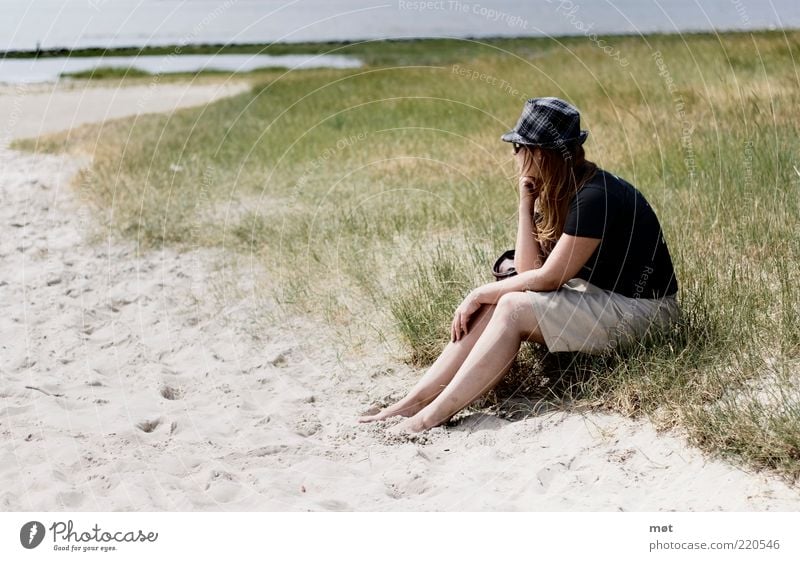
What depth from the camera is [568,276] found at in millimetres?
4320

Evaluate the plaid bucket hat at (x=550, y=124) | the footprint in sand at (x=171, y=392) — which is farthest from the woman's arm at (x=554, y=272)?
the footprint in sand at (x=171, y=392)

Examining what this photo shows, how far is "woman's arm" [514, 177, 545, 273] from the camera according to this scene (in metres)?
4.63

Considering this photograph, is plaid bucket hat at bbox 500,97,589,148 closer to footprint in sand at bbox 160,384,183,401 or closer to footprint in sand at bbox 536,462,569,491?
footprint in sand at bbox 536,462,569,491

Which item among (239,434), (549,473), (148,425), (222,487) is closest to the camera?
(549,473)

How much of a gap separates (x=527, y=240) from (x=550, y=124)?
1.98 feet

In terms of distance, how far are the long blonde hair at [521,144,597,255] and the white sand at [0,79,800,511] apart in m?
0.96

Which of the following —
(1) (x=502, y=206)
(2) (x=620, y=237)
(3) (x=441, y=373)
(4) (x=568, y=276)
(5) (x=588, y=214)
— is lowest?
(3) (x=441, y=373)

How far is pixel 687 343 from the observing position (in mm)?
4430

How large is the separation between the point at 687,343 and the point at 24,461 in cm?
317

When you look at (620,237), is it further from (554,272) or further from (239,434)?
(239,434)

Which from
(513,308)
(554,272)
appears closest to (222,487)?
(513,308)

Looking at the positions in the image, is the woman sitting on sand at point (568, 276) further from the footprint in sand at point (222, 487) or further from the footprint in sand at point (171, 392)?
the footprint in sand at point (171, 392)
